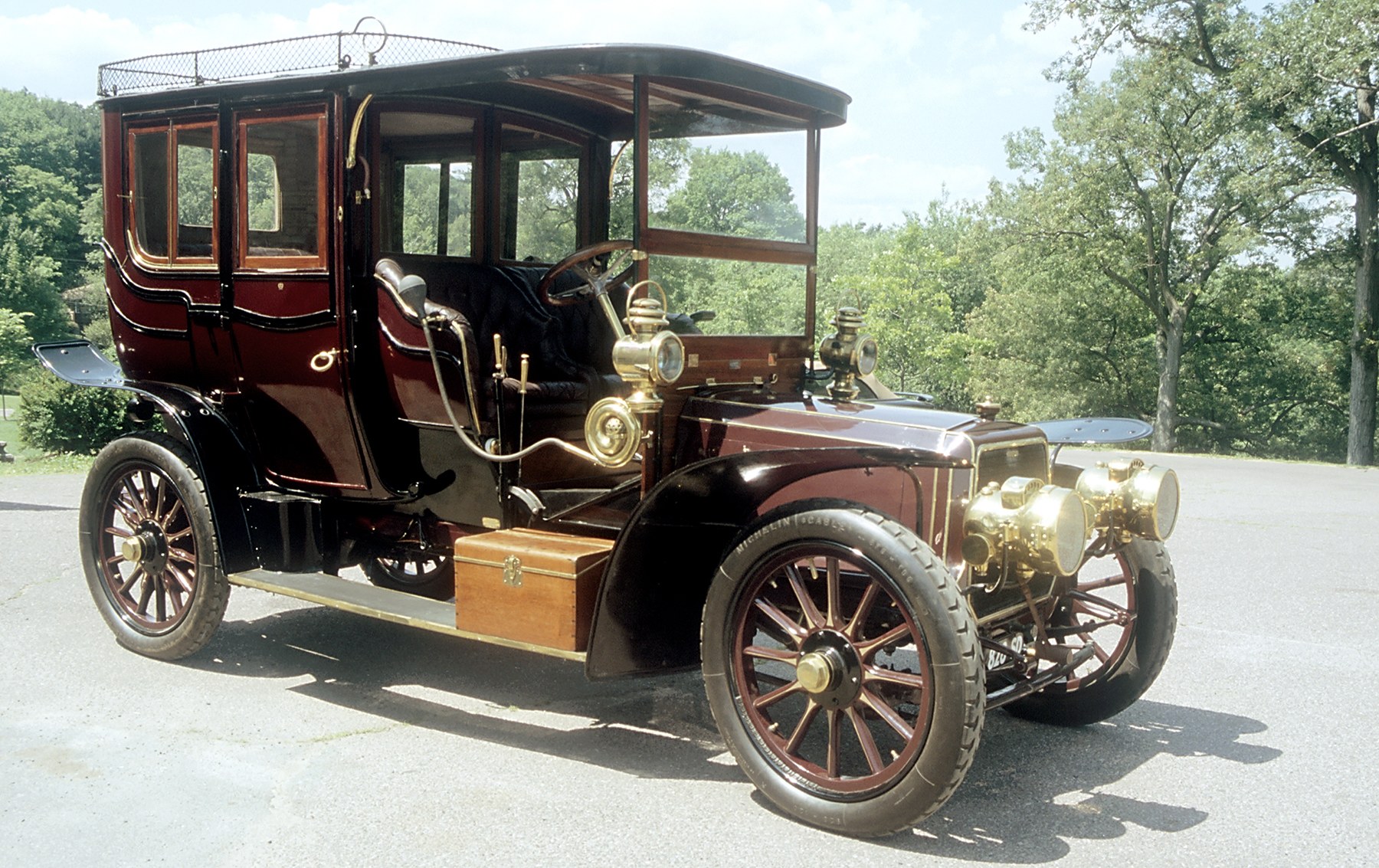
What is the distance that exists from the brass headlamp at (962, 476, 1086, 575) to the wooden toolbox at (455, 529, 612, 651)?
4.30 feet

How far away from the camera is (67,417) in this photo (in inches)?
635

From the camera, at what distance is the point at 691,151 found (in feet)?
15.7

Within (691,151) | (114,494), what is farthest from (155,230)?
(691,151)

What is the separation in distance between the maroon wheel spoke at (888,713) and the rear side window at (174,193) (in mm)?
3655

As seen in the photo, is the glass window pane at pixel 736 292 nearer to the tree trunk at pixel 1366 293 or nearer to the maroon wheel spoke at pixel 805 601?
the maroon wheel spoke at pixel 805 601

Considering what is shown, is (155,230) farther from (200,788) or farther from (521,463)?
(200,788)

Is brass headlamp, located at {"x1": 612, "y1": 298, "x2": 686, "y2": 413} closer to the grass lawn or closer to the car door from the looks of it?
the car door

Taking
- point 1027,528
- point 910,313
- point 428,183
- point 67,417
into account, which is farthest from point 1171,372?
point 1027,528

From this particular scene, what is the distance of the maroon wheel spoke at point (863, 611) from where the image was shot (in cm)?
354

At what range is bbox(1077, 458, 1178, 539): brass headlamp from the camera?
412 centimetres

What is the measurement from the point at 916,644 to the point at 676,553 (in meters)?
1.12

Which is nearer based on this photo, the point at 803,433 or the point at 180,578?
the point at 803,433

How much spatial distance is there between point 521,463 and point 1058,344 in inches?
1333

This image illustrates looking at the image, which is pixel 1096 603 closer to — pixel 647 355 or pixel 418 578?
pixel 647 355
